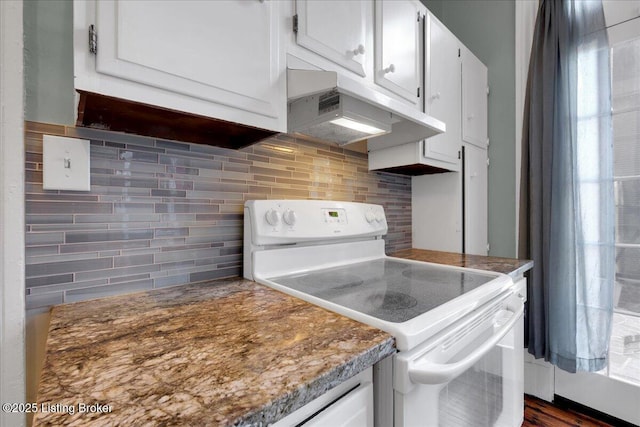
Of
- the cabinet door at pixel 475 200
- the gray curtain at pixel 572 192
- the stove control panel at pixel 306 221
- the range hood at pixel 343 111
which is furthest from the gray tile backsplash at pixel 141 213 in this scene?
the gray curtain at pixel 572 192

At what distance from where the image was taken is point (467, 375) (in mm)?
795

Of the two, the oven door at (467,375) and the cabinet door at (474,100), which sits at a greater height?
the cabinet door at (474,100)

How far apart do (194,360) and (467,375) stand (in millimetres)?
725

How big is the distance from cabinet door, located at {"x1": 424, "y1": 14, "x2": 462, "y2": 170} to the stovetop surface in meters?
0.62

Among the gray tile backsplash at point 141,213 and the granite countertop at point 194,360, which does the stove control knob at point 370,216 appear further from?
the granite countertop at point 194,360

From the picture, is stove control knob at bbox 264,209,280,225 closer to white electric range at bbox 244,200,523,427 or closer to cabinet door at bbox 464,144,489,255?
white electric range at bbox 244,200,523,427

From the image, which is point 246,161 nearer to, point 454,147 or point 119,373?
point 119,373

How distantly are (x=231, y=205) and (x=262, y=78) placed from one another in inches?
18.4

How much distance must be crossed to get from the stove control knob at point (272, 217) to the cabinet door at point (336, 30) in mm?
543

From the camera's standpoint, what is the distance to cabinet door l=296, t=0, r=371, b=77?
88 centimetres

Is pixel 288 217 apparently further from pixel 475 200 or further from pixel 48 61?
pixel 475 200

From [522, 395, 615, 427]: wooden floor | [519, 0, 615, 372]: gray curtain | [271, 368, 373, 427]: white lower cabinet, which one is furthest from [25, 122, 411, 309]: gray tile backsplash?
[522, 395, 615, 427]: wooden floor

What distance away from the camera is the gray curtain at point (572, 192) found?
4.75 feet

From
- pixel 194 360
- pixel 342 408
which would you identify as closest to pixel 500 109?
pixel 342 408
